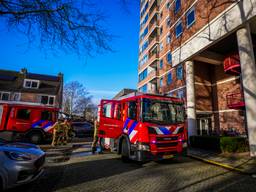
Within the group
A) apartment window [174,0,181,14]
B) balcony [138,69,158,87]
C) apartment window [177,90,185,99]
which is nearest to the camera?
apartment window [174,0,181,14]

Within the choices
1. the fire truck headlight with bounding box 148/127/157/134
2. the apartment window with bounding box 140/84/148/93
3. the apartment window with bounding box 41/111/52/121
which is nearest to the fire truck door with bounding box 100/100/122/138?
the fire truck headlight with bounding box 148/127/157/134

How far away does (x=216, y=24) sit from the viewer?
11828 millimetres

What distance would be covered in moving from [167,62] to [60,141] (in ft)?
60.6

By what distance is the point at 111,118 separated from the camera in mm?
8617

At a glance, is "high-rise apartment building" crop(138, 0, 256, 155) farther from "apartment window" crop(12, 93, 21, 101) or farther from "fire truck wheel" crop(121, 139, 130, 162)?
"apartment window" crop(12, 93, 21, 101)

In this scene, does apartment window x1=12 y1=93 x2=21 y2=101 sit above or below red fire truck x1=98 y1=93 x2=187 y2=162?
above

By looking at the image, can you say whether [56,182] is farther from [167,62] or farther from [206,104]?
[167,62]

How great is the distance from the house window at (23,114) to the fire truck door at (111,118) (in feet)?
24.4

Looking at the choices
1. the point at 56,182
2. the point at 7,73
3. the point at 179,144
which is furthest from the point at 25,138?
the point at 7,73

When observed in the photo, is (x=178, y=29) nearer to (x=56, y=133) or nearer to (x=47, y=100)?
(x=56, y=133)

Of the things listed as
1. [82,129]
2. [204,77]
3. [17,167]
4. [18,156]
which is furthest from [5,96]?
[204,77]

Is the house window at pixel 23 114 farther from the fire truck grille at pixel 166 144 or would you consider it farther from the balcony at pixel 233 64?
the balcony at pixel 233 64

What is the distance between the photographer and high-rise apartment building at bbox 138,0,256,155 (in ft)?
31.9

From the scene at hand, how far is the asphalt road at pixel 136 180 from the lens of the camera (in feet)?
14.7
